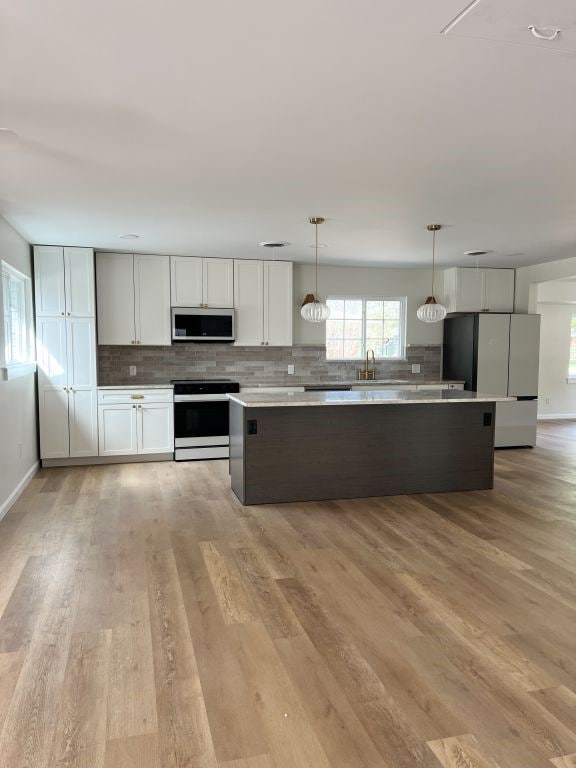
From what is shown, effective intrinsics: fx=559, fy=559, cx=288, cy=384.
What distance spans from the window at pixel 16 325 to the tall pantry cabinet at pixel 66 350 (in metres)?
0.18

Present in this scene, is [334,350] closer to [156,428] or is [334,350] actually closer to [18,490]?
[156,428]

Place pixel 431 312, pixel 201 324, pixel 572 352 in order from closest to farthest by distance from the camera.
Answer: pixel 431 312 → pixel 201 324 → pixel 572 352

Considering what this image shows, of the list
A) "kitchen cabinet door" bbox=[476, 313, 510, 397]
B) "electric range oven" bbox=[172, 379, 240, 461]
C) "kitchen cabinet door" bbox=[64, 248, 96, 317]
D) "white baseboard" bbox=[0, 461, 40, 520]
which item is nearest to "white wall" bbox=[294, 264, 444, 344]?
"kitchen cabinet door" bbox=[476, 313, 510, 397]

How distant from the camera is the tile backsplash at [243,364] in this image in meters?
6.54

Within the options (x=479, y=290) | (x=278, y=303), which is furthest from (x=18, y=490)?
(x=479, y=290)

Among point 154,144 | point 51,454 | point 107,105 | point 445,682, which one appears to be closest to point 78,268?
point 51,454

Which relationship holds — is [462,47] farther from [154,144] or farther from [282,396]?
Answer: [282,396]

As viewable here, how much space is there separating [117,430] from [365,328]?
134 inches

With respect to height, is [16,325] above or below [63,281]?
below

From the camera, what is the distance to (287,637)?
8.08 ft

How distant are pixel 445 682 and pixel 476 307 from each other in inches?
226

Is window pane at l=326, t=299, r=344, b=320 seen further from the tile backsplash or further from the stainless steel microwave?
the stainless steel microwave

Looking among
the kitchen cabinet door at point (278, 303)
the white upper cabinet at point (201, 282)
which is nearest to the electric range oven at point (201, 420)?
the kitchen cabinet door at point (278, 303)

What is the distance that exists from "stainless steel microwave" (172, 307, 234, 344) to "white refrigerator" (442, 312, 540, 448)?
9.69 feet
